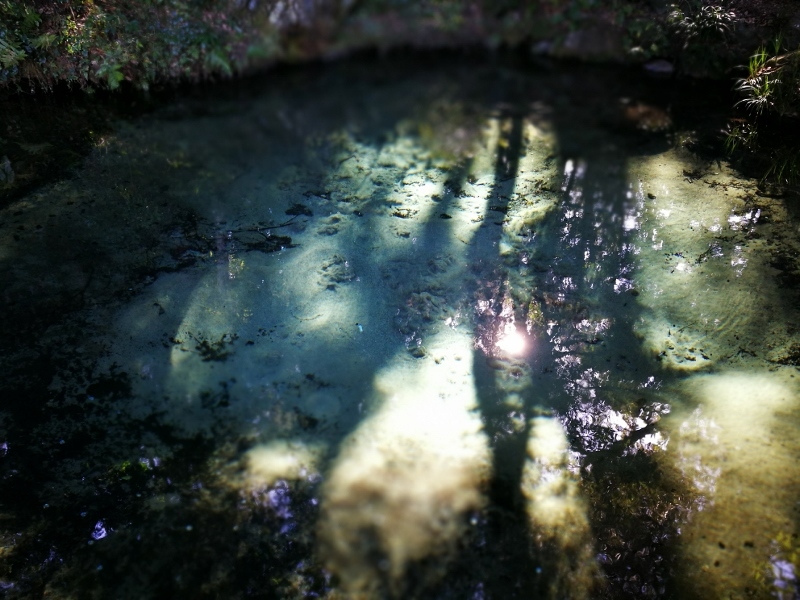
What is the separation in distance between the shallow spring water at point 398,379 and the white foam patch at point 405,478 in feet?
0.05

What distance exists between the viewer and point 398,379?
3430mm

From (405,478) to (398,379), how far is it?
0.73m

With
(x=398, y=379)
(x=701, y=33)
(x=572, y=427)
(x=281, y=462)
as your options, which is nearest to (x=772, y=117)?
(x=701, y=33)

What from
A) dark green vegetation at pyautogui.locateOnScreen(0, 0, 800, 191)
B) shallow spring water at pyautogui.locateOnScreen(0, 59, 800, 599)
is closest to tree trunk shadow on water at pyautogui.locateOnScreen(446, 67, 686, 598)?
shallow spring water at pyautogui.locateOnScreen(0, 59, 800, 599)

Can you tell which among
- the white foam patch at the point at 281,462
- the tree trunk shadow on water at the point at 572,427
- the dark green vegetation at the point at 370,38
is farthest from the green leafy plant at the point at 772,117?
the white foam patch at the point at 281,462

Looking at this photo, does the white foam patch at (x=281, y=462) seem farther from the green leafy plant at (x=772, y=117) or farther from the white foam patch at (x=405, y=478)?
the green leafy plant at (x=772, y=117)

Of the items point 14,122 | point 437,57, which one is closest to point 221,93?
point 14,122

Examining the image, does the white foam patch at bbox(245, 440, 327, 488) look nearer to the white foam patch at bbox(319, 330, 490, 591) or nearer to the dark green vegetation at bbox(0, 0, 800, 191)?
the white foam patch at bbox(319, 330, 490, 591)

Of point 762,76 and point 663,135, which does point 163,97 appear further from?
point 762,76

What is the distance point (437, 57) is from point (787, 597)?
861 centimetres

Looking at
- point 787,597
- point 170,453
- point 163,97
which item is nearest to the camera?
point 787,597

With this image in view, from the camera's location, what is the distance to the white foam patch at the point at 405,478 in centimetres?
258

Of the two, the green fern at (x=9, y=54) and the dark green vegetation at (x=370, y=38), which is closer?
the green fern at (x=9, y=54)

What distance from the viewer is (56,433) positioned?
3100 mm
